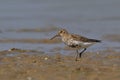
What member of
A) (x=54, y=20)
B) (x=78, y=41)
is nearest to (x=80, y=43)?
(x=78, y=41)

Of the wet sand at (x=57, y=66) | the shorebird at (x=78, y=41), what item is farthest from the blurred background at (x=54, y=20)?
the shorebird at (x=78, y=41)

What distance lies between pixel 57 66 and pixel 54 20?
383 inches

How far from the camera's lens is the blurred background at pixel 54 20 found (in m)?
16.6

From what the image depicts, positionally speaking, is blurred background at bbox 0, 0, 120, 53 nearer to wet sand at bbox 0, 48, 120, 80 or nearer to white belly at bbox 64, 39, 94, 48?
wet sand at bbox 0, 48, 120, 80

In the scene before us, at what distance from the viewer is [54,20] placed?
2150cm

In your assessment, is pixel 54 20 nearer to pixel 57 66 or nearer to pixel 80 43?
pixel 80 43

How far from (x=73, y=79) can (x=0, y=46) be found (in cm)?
542

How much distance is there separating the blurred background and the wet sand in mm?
1283

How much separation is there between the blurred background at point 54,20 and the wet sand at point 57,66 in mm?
1283

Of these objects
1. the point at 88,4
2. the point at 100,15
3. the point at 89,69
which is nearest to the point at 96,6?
the point at 88,4

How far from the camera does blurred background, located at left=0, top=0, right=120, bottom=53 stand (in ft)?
54.5

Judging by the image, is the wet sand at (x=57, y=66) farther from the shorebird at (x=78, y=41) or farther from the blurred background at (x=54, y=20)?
the blurred background at (x=54, y=20)

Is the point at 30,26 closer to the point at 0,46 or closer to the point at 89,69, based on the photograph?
the point at 0,46

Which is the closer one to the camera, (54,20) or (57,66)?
(57,66)
